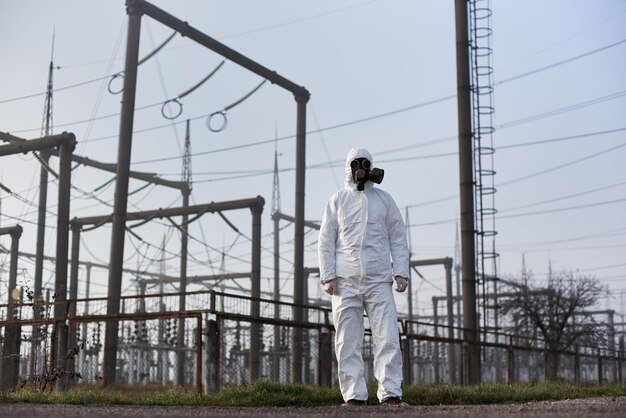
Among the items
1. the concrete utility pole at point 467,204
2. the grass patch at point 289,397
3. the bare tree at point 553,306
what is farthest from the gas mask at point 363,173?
the bare tree at point 553,306

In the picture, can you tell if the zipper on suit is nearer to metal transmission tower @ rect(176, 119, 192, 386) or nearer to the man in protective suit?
the man in protective suit

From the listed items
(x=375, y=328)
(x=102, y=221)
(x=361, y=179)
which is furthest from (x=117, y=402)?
(x=102, y=221)

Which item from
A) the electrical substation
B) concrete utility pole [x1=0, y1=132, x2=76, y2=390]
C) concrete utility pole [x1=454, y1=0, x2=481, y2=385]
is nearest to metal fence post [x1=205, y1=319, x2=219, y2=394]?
the electrical substation

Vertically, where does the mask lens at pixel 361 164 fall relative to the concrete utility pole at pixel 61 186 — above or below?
below

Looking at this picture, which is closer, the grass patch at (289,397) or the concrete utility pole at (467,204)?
the grass patch at (289,397)

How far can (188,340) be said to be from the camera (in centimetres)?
2564

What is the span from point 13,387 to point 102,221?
1690 cm

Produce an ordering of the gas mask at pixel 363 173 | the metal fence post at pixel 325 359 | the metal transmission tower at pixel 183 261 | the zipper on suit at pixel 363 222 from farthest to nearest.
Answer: the metal transmission tower at pixel 183 261 < the metal fence post at pixel 325 359 < the gas mask at pixel 363 173 < the zipper on suit at pixel 363 222

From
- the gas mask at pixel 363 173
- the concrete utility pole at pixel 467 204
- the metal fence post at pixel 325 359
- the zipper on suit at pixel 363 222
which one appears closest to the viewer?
the zipper on suit at pixel 363 222

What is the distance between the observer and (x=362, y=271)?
6512 millimetres

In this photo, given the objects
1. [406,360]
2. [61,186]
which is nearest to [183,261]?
[61,186]

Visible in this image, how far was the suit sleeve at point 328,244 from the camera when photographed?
21.6ft

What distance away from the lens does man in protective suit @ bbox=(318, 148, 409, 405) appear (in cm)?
636

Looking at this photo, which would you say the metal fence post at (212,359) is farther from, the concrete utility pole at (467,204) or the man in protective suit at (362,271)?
the concrete utility pole at (467,204)
